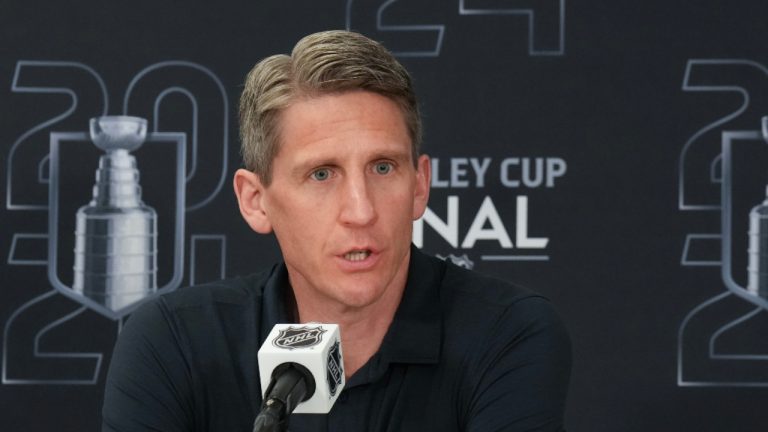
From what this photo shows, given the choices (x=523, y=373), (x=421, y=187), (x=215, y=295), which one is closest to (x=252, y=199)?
(x=215, y=295)

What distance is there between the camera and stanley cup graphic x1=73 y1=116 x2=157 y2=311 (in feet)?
8.67

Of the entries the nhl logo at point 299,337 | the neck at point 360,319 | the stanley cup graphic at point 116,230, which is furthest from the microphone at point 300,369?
the stanley cup graphic at point 116,230

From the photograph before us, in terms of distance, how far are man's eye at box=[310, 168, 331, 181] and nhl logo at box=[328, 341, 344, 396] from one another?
36 cm

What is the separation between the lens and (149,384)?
5.36 feet

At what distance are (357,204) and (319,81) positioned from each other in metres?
0.23

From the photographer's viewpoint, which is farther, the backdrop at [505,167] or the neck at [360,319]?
the backdrop at [505,167]

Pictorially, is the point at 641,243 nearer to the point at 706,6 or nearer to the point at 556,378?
the point at 706,6

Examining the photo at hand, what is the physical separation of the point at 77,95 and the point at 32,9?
254 millimetres

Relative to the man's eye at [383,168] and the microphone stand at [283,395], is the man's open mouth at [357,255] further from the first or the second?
the microphone stand at [283,395]

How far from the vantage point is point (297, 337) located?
119 centimetres

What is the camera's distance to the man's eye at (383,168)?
5.07 ft

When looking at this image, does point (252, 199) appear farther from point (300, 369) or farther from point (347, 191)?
point (300, 369)

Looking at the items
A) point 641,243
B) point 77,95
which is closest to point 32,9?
point 77,95

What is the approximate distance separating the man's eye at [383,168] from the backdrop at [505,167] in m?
1.05
